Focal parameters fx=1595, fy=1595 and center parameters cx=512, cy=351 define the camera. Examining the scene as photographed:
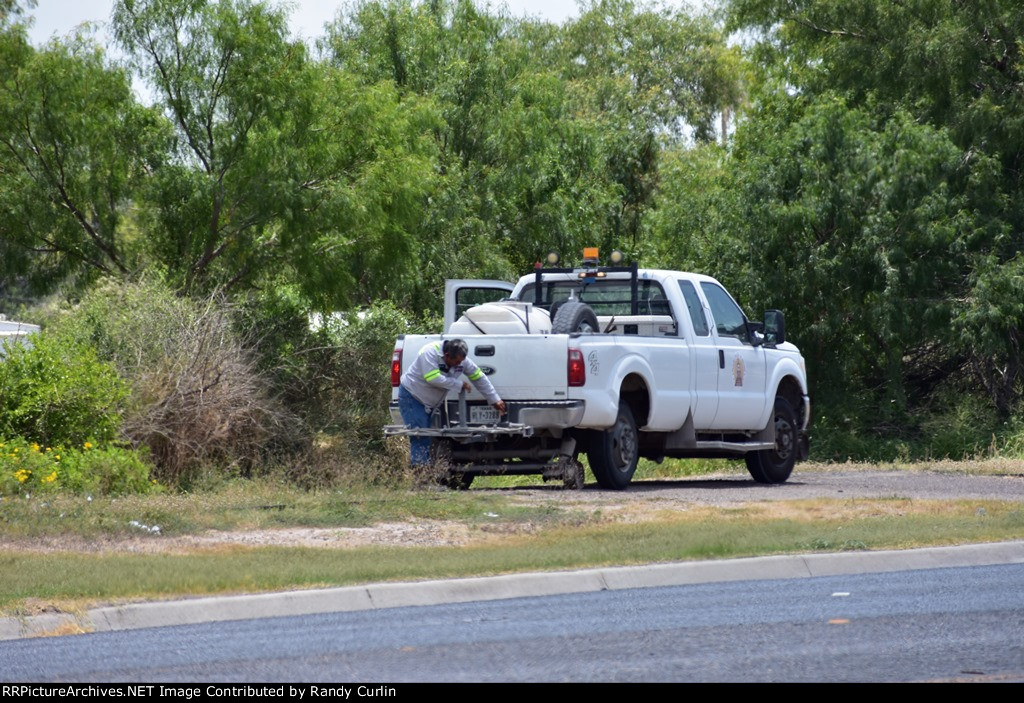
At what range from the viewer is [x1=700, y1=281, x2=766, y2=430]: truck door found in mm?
17594

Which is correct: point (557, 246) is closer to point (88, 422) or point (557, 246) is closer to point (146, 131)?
point (146, 131)

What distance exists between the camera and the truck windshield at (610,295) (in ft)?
56.5

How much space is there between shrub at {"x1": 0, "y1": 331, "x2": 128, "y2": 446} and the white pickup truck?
3.33m

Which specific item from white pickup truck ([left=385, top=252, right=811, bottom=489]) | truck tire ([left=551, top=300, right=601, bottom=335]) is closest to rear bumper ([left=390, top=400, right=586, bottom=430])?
white pickup truck ([left=385, top=252, right=811, bottom=489])

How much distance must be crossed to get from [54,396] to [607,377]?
237 inches

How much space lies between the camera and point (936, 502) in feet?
46.9

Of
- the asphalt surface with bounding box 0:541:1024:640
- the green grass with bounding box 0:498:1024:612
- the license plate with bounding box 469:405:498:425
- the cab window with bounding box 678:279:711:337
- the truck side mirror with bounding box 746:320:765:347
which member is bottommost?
the asphalt surface with bounding box 0:541:1024:640

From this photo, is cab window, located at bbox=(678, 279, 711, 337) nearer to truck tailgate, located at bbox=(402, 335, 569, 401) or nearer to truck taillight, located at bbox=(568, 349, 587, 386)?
truck taillight, located at bbox=(568, 349, 587, 386)

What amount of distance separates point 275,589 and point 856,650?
12.1 ft

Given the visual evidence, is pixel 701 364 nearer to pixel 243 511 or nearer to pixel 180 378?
pixel 243 511

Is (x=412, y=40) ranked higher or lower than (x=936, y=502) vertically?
higher

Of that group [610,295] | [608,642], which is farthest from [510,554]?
[610,295]

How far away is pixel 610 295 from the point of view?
1739cm
